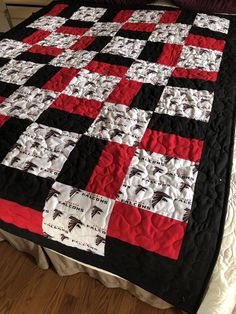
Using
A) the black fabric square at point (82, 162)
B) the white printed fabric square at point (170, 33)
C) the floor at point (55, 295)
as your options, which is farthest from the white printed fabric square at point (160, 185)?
the white printed fabric square at point (170, 33)

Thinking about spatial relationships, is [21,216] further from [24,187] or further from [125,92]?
[125,92]

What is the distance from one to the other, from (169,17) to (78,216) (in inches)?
58.6

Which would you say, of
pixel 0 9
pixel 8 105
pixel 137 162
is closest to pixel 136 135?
pixel 137 162

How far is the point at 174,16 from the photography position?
1.77m

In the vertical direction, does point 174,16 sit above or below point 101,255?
above

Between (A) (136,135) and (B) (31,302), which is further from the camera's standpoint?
(B) (31,302)

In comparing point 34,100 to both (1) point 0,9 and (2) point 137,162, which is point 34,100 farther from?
(1) point 0,9

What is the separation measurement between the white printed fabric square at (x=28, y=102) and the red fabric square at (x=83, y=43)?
1.44ft

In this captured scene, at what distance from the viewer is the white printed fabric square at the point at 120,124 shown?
1048 millimetres

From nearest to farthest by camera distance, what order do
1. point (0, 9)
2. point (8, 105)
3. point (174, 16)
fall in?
point (8, 105), point (174, 16), point (0, 9)

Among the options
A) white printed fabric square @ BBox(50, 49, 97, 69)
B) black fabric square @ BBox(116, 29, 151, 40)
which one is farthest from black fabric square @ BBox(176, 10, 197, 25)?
white printed fabric square @ BBox(50, 49, 97, 69)

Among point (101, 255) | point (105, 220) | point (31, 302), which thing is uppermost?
point (105, 220)

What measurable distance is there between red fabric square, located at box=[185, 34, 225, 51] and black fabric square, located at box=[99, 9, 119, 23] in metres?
0.59

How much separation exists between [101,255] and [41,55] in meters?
1.16
